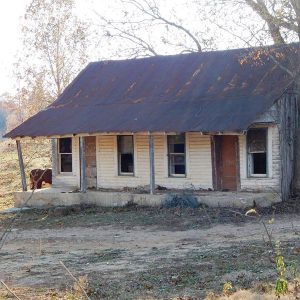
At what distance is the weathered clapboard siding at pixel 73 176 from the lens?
23203mm

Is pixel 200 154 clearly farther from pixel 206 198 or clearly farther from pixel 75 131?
pixel 75 131

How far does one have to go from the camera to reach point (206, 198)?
61.7ft

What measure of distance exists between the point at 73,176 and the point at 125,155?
2334 mm

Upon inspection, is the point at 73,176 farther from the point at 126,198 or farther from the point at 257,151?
the point at 257,151

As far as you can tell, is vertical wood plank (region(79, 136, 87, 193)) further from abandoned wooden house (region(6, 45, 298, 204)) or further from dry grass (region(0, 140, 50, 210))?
dry grass (region(0, 140, 50, 210))

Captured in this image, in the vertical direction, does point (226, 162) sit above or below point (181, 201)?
above

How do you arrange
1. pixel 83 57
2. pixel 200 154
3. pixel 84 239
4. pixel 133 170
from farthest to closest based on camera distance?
pixel 83 57 < pixel 133 170 < pixel 200 154 < pixel 84 239

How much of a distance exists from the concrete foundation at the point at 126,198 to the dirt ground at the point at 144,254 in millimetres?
870

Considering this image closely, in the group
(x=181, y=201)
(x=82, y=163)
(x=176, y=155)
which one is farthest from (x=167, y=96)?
(x=181, y=201)

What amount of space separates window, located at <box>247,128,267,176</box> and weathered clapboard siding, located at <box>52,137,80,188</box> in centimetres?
665

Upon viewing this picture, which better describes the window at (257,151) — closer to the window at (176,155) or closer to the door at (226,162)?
the door at (226,162)

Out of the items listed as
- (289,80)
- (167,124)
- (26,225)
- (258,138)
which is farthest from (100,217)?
(289,80)

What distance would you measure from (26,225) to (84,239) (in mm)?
3745

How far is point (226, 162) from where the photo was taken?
20438mm
